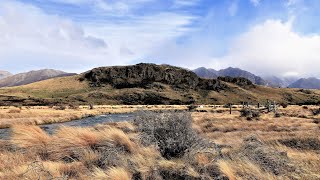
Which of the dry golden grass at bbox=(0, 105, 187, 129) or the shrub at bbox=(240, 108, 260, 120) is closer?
the shrub at bbox=(240, 108, 260, 120)

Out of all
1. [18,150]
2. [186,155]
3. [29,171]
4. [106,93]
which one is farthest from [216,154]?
[106,93]

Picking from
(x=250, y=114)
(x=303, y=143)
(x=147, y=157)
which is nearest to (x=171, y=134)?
(x=147, y=157)

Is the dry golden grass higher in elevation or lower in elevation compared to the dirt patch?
lower

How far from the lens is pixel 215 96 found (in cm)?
18700

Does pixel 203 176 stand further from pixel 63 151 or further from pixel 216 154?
pixel 63 151

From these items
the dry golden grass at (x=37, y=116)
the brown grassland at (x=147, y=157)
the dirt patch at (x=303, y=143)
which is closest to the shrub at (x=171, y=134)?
the brown grassland at (x=147, y=157)

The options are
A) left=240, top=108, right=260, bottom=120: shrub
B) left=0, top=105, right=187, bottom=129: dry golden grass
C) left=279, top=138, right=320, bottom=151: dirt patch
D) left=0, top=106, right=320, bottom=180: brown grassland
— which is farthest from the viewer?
left=0, top=105, right=187, bottom=129: dry golden grass

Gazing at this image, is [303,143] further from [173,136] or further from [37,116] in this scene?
[37,116]

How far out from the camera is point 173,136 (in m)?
10.7

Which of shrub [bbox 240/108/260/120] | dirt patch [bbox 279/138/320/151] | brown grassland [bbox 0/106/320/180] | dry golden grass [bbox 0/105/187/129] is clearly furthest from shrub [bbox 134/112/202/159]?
shrub [bbox 240/108/260/120]

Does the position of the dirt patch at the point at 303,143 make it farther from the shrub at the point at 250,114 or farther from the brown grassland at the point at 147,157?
the shrub at the point at 250,114

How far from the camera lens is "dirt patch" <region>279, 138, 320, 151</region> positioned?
13.7 metres

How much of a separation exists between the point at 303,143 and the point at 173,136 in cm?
638

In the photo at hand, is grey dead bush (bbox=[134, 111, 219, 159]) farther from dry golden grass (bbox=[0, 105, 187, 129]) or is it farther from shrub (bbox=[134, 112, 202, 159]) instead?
dry golden grass (bbox=[0, 105, 187, 129])
